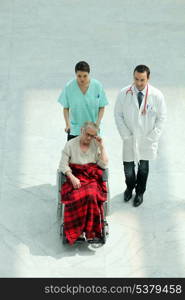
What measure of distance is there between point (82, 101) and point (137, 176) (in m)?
0.91

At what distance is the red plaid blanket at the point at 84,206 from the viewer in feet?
18.3

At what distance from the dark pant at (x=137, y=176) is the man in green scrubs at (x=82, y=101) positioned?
1.69ft

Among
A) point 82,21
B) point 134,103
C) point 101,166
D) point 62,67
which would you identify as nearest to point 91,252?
point 101,166

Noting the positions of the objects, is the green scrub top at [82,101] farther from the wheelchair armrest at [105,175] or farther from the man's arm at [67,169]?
the wheelchair armrest at [105,175]

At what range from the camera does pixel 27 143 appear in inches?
275

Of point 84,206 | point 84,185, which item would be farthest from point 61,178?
point 84,206

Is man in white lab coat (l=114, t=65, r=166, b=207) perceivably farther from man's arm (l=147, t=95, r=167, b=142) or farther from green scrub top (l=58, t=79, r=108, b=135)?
green scrub top (l=58, t=79, r=108, b=135)

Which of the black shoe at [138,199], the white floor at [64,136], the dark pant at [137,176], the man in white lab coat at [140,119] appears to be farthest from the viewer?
the black shoe at [138,199]

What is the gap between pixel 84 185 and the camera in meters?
5.66

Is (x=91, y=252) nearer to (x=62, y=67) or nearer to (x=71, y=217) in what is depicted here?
(x=71, y=217)

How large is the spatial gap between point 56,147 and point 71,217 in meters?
1.47

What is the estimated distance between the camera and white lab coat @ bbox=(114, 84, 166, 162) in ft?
18.4

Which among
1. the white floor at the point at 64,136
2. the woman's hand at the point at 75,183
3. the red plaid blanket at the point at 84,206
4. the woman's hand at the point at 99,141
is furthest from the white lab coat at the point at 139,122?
the white floor at the point at 64,136

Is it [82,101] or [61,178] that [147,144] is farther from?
[61,178]
